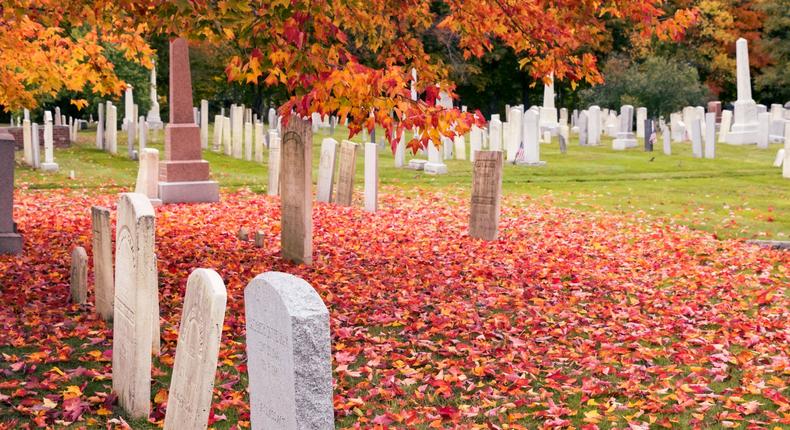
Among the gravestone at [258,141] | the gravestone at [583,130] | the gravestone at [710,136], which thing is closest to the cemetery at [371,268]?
the gravestone at [258,141]

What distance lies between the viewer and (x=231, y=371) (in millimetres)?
7414

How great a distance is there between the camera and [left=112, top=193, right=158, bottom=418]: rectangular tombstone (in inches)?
245

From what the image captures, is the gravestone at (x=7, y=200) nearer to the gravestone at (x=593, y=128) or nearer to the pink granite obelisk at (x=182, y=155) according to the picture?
the pink granite obelisk at (x=182, y=155)

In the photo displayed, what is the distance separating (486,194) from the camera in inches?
543

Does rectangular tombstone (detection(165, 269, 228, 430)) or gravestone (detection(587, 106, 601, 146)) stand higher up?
gravestone (detection(587, 106, 601, 146))

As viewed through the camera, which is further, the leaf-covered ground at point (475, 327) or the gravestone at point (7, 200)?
the gravestone at point (7, 200)

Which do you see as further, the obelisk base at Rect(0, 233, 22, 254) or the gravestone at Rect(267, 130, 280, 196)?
the gravestone at Rect(267, 130, 280, 196)

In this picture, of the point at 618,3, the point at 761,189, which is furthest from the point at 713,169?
the point at 618,3

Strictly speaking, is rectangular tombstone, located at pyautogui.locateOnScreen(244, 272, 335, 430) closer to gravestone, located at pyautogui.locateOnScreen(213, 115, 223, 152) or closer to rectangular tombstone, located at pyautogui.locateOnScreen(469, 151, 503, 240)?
rectangular tombstone, located at pyautogui.locateOnScreen(469, 151, 503, 240)

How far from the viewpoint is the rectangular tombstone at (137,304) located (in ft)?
20.4

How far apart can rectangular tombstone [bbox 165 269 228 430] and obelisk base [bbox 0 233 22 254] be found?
730 cm

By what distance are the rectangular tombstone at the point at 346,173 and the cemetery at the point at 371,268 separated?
0.14ft

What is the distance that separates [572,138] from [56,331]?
36027 millimetres

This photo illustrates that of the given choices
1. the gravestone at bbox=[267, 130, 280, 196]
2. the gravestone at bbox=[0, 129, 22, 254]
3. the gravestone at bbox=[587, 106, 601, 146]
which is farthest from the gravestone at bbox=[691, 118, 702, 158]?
the gravestone at bbox=[0, 129, 22, 254]
